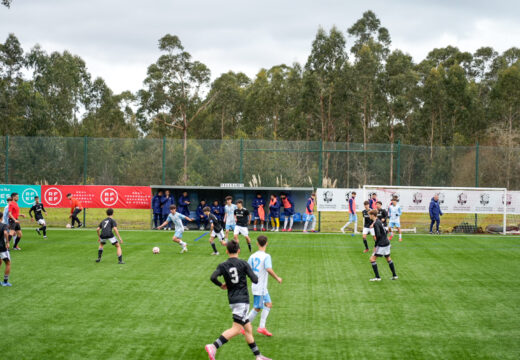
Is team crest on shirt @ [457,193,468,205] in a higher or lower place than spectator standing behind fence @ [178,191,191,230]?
higher

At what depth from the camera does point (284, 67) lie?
204ft

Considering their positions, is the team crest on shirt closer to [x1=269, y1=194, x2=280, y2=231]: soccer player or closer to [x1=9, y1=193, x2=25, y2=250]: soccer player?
[x1=269, y1=194, x2=280, y2=231]: soccer player

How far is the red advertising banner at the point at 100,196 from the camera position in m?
26.4

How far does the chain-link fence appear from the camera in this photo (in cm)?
2872

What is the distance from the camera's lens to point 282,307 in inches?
446

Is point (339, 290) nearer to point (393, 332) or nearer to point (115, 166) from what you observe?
point (393, 332)

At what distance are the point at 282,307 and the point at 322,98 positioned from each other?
4301 cm

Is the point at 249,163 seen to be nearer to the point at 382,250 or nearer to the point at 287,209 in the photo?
the point at 287,209

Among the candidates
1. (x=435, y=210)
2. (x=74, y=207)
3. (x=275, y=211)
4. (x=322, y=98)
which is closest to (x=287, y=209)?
(x=275, y=211)

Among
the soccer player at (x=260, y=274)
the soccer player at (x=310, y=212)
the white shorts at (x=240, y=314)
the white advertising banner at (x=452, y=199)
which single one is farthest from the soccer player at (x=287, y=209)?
the white shorts at (x=240, y=314)

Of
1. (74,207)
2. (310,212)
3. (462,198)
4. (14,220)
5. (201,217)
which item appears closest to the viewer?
(14,220)

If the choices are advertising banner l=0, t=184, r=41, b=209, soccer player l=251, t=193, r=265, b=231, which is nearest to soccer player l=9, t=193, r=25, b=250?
advertising banner l=0, t=184, r=41, b=209

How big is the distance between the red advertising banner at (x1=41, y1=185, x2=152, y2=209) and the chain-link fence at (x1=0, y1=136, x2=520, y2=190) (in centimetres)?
215

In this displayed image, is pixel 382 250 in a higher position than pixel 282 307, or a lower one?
higher
